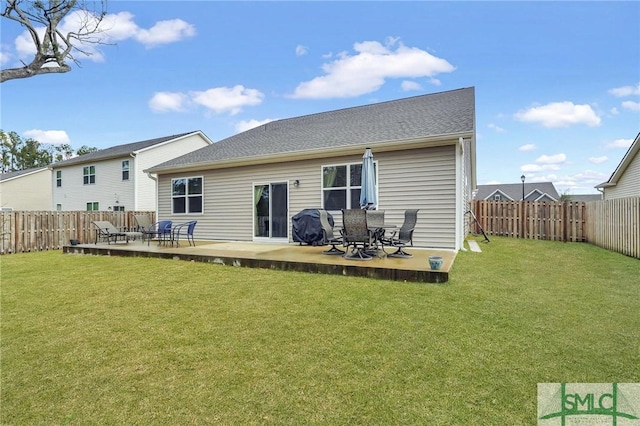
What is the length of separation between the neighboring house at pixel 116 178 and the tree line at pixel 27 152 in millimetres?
28129

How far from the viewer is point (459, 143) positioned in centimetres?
784

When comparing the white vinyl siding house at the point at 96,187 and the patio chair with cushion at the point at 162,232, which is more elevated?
the white vinyl siding house at the point at 96,187

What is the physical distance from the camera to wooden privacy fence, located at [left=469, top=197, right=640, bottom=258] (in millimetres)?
8375

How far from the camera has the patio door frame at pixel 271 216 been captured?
10.4 meters

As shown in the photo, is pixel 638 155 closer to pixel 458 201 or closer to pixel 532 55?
pixel 532 55

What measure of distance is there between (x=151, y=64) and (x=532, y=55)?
53.8 ft

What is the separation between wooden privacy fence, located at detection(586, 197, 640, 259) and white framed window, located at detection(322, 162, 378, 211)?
21.1 feet

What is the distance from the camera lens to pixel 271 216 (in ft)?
35.1

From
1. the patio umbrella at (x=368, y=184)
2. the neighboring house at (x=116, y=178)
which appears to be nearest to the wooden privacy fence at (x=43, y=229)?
the neighboring house at (x=116, y=178)

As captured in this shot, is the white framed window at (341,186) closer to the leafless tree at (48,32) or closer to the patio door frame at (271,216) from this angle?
the patio door frame at (271,216)

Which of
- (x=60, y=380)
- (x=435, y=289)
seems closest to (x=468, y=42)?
(x=435, y=289)

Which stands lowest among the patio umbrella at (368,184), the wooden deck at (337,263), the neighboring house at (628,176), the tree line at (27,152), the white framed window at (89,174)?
the wooden deck at (337,263)

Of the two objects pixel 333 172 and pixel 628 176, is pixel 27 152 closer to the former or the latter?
pixel 333 172

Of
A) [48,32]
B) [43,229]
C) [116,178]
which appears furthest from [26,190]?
[48,32]
